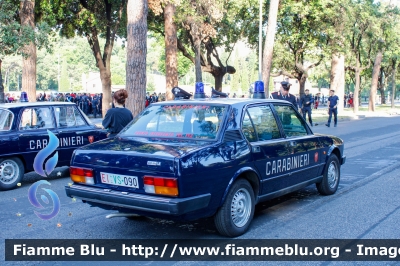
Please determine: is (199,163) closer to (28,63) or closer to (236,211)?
(236,211)

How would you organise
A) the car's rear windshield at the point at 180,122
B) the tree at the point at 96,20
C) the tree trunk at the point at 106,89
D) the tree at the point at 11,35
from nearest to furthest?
the car's rear windshield at the point at 180,122 → the tree at the point at 11,35 → the tree at the point at 96,20 → the tree trunk at the point at 106,89

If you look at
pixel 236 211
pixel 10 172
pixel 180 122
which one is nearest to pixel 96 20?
pixel 10 172

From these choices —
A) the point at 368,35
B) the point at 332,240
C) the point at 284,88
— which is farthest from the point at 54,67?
the point at 332,240

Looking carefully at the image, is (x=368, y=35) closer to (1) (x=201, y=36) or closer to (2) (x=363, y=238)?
(1) (x=201, y=36)

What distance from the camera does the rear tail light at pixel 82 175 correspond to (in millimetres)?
5098

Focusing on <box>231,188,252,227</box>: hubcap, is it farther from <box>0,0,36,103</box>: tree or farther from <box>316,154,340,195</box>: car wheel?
<box>0,0,36,103</box>: tree

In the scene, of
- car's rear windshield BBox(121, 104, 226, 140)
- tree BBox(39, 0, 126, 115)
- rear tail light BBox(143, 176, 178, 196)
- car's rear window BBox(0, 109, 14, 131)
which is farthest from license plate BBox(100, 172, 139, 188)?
tree BBox(39, 0, 126, 115)

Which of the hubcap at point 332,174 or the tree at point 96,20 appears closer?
the hubcap at point 332,174

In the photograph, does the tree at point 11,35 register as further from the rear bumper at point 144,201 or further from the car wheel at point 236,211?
the car wheel at point 236,211

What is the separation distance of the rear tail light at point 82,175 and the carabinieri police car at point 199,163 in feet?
0.04

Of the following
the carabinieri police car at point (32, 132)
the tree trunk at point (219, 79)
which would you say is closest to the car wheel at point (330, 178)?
the carabinieri police car at point (32, 132)

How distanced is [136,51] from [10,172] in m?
6.76

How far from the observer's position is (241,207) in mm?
5301

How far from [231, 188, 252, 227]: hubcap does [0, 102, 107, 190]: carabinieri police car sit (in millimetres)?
4400
